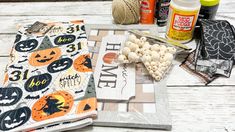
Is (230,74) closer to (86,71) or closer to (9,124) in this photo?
(86,71)

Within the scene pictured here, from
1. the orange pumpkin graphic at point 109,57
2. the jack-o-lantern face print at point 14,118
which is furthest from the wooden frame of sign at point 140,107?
the jack-o-lantern face print at point 14,118

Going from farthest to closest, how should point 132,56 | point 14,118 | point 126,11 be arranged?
point 126,11, point 132,56, point 14,118

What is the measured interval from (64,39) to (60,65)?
3.7 inches

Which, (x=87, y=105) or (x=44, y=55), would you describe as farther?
(x=44, y=55)

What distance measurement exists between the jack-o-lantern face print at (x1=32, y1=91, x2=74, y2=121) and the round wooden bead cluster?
15cm

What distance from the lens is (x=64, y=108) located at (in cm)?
46

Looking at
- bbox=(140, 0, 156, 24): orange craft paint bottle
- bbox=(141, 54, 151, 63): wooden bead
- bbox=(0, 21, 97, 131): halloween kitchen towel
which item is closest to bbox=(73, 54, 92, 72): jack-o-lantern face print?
bbox=(0, 21, 97, 131): halloween kitchen towel

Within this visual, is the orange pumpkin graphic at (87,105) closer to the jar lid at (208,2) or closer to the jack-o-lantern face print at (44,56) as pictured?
the jack-o-lantern face print at (44,56)

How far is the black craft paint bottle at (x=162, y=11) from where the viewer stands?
65 cm

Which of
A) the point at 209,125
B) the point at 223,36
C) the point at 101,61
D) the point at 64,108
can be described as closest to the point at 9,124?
the point at 64,108

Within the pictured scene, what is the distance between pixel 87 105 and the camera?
1.52 feet

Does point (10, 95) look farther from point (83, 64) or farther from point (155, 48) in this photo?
point (155, 48)

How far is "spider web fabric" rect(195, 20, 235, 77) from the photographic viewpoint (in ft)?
1.82

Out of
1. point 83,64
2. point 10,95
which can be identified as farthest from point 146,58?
point 10,95
